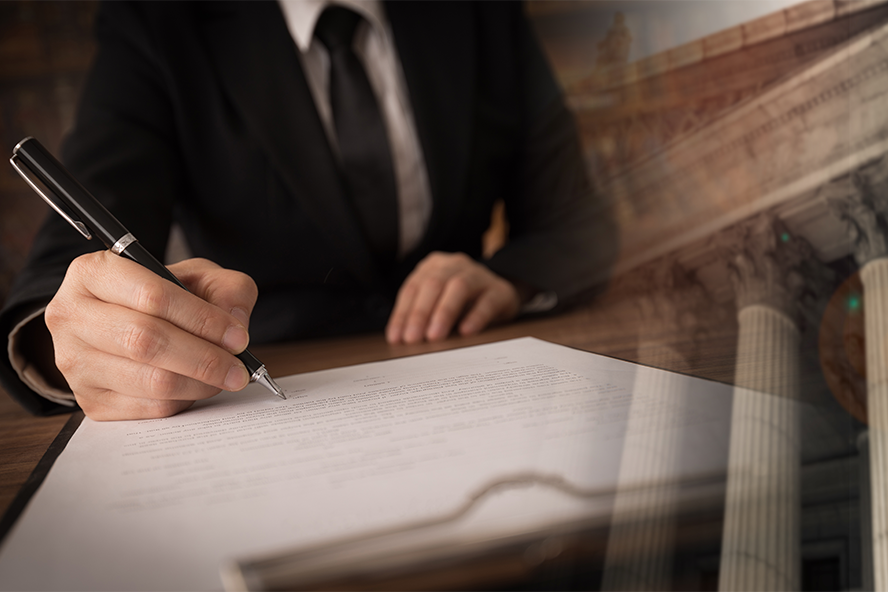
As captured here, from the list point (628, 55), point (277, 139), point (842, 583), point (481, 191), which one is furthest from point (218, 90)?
point (842, 583)

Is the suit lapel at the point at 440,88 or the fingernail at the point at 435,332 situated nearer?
the fingernail at the point at 435,332

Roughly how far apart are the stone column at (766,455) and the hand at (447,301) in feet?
0.57

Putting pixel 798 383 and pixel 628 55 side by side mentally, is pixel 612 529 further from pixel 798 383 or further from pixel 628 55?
pixel 628 55

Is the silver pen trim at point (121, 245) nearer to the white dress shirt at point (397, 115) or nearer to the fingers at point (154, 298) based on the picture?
the fingers at point (154, 298)

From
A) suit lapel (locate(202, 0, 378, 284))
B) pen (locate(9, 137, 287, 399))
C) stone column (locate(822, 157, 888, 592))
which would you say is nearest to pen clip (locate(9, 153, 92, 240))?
pen (locate(9, 137, 287, 399))

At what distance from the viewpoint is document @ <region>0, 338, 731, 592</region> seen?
0.12 meters

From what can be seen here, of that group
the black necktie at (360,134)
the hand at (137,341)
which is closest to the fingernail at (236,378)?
the hand at (137,341)

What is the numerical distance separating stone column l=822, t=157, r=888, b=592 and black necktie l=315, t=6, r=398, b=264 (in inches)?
12.6

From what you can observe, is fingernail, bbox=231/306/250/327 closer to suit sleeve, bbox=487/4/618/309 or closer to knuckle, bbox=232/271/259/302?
knuckle, bbox=232/271/259/302

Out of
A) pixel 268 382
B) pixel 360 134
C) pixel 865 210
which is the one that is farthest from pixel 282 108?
pixel 865 210

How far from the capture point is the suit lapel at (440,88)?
0.52 meters

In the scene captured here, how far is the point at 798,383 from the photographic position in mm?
190

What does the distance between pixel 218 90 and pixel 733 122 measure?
1.31 feet

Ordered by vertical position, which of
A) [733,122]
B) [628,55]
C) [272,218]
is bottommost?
[272,218]
